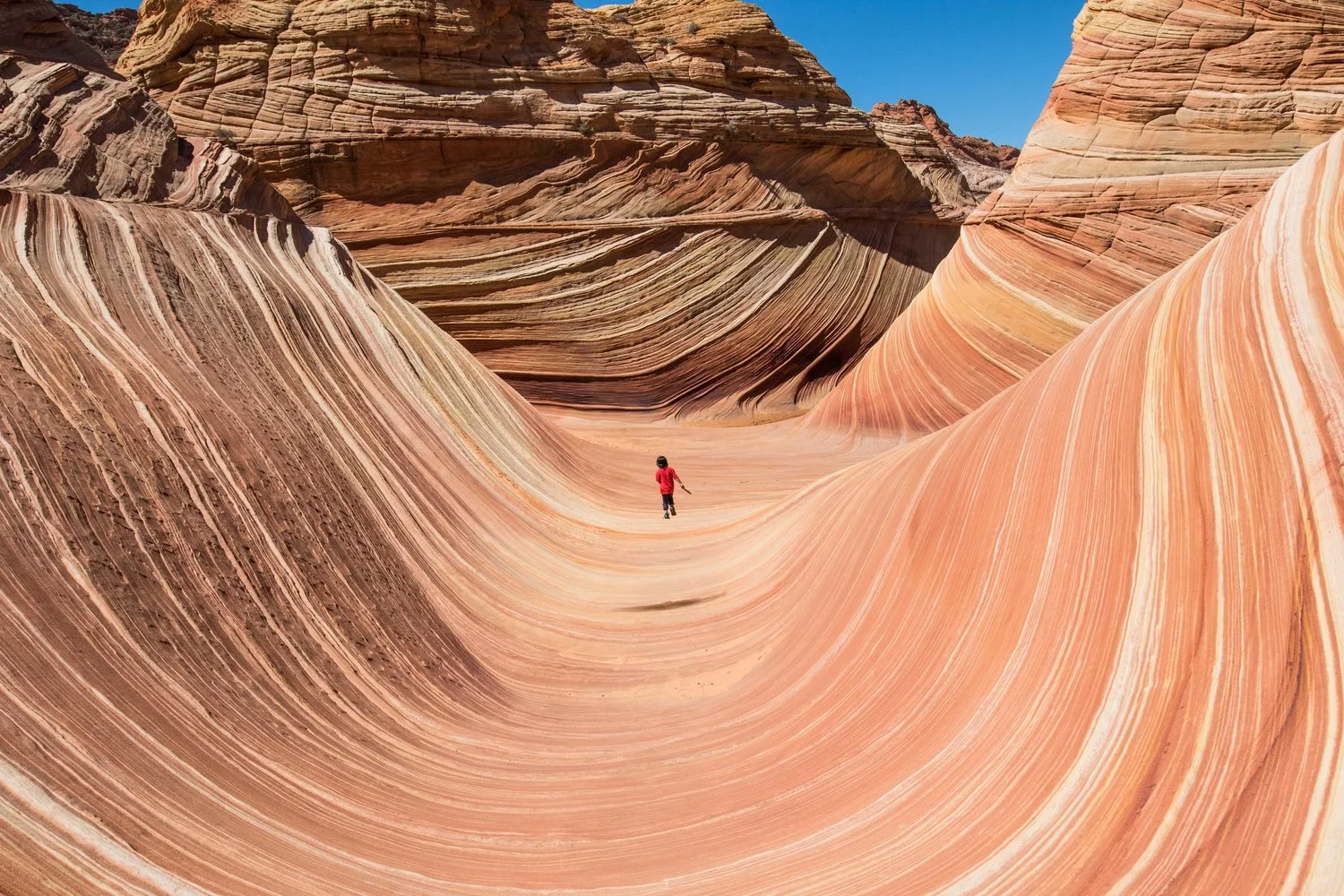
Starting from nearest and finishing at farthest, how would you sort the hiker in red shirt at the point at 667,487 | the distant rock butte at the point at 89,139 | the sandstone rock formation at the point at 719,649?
the sandstone rock formation at the point at 719,649, the distant rock butte at the point at 89,139, the hiker in red shirt at the point at 667,487

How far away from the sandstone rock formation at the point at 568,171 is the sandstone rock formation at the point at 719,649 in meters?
8.21

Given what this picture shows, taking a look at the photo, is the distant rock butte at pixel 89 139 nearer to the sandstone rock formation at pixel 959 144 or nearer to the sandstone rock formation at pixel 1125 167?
the sandstone rock formation at pixel 1125 167

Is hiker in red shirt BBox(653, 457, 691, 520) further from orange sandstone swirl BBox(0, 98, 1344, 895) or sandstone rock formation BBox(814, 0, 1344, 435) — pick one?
sandstone rock formation BBox(814, 0, 1344, 435)

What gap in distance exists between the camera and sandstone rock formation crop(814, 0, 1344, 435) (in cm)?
927

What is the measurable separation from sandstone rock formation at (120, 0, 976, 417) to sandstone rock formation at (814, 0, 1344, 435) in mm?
4123

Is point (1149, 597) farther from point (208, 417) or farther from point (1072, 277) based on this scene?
point (1072, 277)

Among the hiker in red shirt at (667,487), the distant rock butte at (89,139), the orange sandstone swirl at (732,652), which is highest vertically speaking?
the distant rock butte at (89,139)

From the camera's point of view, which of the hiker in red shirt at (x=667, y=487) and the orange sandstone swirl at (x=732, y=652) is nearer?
the orange sandstone swirl at (x=732, y=652)

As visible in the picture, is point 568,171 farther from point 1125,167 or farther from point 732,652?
point 732,652

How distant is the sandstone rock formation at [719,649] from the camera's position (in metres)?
2.32

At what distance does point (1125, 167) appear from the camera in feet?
32.0

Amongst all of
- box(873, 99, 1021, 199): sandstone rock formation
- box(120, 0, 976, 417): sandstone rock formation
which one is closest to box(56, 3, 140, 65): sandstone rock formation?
box(120, 0, 976, 417): sandstone rock formation

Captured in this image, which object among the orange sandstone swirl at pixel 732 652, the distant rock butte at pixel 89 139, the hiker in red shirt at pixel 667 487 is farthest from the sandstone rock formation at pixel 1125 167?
the distant rock butte at pixel 89 139

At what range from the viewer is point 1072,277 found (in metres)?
9.71
